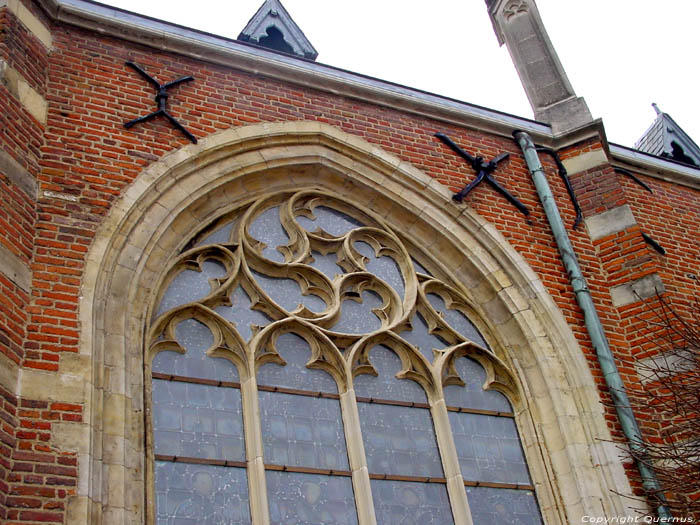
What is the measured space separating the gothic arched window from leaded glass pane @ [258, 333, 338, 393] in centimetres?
1

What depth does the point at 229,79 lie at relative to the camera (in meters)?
9.12

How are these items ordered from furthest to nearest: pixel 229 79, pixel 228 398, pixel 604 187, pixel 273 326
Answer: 1. pixel 604 187
2. pixel 229 79
3. pixel 273 326
4. pixel 228 398

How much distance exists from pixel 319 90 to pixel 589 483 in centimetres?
425

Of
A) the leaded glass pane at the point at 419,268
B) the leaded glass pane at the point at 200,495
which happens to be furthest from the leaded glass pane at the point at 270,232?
the leaded glass pane at the point at 200,495

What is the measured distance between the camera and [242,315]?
778 centimetres

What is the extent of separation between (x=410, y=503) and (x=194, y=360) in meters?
1.81

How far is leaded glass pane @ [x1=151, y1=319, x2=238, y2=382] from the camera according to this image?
23.7 feet

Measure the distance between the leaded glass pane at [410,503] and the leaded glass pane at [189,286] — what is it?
1.93 m

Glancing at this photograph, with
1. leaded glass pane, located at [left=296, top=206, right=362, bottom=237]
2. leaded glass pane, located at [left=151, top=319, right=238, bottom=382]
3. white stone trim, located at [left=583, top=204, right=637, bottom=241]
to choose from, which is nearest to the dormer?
leaded glass pane, located at [left=296, top=206, right=362, bottom=237]

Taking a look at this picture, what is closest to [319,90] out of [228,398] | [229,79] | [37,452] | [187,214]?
[229,79]

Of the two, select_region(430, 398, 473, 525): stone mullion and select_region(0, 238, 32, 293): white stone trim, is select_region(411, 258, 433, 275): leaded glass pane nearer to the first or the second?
select_region(430, 398, 473, 525): stone mullion

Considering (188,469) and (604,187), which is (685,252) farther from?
(188,469)

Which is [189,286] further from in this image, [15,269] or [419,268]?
[419,268]

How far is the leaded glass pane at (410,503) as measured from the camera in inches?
277
